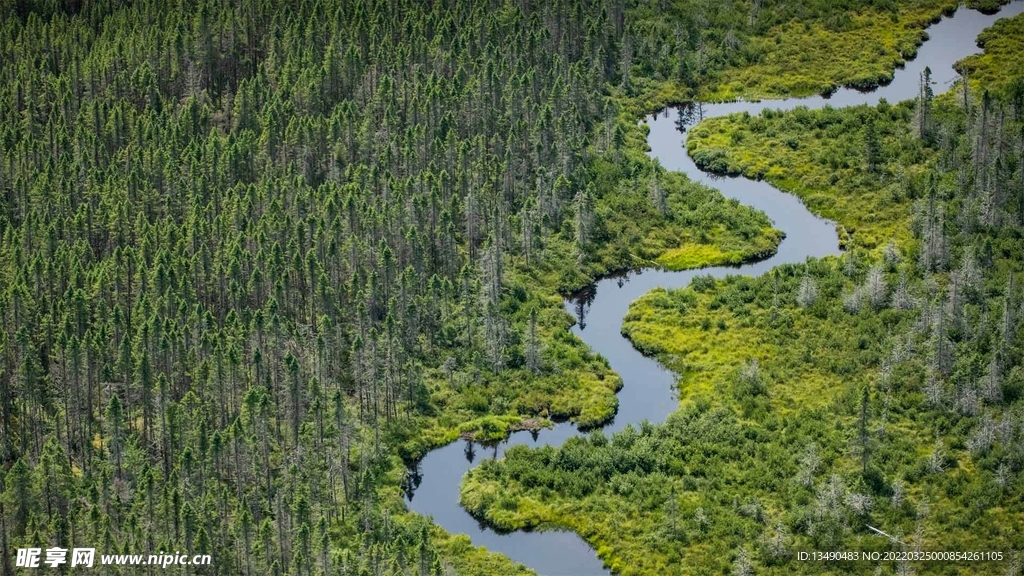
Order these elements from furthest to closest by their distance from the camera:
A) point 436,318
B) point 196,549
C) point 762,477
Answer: point 436,318
point 762,477
point 196,549

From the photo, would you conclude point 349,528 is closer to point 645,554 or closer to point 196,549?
point 196,549

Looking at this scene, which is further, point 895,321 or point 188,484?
point 895,321

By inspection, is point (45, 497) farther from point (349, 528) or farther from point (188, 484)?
point (349, 528)

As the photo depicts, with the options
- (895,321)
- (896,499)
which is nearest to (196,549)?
(896,499)

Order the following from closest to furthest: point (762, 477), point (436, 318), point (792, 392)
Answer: point (762, 477) → point (792, 392) → point (436, 318)

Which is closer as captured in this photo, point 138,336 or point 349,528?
point 349,528

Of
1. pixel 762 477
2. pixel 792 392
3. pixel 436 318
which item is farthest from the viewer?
pixel 436 318

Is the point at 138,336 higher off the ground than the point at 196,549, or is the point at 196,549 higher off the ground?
the point at 138,336

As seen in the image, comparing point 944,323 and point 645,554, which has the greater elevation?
point 944,323

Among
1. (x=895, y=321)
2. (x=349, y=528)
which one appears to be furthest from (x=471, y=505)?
(x=895, y=321)
